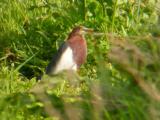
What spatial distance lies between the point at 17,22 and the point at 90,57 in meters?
1.04

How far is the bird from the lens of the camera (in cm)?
676

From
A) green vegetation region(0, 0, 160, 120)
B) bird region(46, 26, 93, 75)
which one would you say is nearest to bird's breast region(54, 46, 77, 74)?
bird region(46, 26, 93, 75)

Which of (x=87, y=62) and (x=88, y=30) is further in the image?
(x=88, y=30)

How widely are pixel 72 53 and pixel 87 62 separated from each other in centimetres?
A: 17

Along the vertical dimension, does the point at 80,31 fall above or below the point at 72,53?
above

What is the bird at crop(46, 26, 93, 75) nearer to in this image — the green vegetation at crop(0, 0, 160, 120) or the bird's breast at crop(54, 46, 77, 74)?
the bird's breast at crop(54, 46, 77, 74)

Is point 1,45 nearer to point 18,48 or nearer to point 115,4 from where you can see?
point 18,48

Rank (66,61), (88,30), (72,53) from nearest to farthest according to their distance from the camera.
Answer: (66,61)
(72,53)
(88,30)

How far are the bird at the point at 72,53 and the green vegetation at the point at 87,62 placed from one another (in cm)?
11

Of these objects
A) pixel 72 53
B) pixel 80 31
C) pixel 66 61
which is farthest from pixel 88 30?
pixel 66 61

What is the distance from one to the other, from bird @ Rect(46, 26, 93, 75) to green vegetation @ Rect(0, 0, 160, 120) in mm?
107

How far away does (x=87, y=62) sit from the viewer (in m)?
7.11

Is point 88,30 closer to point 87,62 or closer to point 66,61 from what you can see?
point 87,62

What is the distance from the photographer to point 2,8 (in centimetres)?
812
